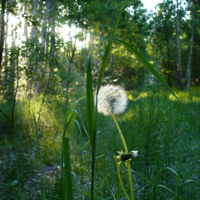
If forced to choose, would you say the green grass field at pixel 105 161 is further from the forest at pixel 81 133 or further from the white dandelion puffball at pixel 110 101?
the white dandelion puffball at pixel 110 101

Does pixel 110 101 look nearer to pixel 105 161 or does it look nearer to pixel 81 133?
pixel 81 133

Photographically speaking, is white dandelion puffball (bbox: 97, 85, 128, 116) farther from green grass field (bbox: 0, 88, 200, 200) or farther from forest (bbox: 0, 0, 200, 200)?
green grass field (bbox: 0, 88, 200, 200)

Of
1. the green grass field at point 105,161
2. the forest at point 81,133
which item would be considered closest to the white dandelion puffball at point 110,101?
the forest at point 81,133

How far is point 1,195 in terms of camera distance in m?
1.45

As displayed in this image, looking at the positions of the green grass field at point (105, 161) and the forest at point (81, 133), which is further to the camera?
the green grass field at point (105, 161)

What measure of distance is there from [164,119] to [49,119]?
2.40 meters

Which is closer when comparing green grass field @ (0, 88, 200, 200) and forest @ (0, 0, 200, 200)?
forest @ (0, 0, 200, 200)

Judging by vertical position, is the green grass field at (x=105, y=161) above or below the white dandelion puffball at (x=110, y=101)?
below

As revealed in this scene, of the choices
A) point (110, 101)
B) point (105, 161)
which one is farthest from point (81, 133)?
point (105, 161)

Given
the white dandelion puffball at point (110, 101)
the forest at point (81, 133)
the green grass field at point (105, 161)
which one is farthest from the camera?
the green grass field at point (105, 161)

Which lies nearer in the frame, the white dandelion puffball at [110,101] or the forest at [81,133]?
the forest at [81,133]

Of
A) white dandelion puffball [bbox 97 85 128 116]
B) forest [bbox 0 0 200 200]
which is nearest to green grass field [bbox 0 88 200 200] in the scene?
forest [bbox 0 0 200 200]

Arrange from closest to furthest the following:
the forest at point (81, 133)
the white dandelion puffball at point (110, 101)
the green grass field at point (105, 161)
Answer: the forest at point (81, 133) → the white dandelion puffball at point (110, 101) → the green grass field at point (105, 161)

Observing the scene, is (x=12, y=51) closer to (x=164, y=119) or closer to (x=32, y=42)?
(x=32, y=42)
